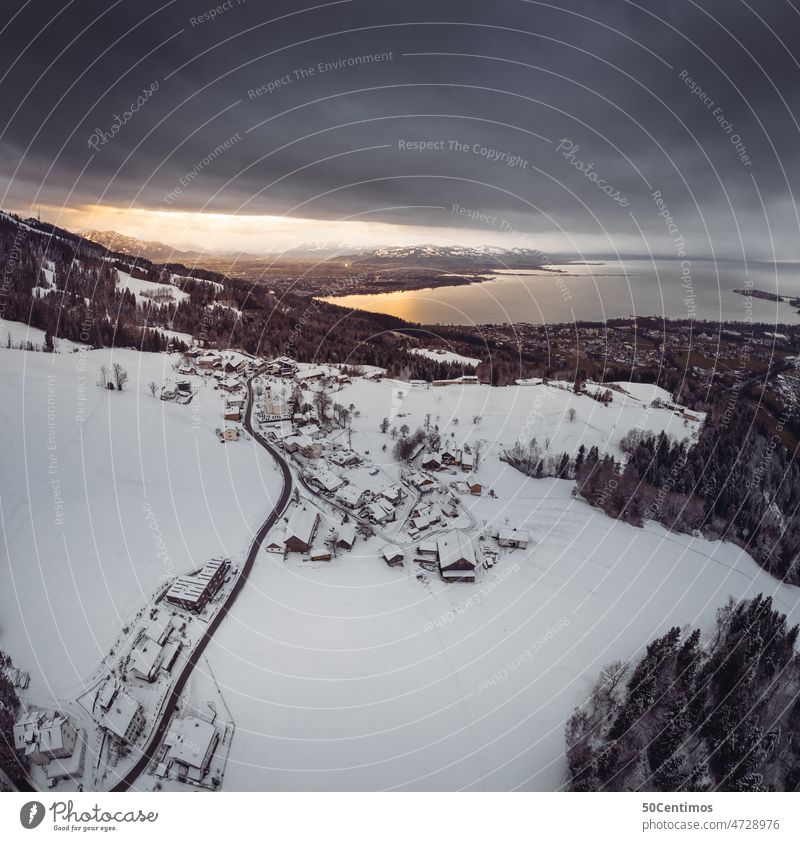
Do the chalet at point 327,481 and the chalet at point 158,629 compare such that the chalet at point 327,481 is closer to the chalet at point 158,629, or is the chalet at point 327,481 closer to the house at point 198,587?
the house at point 198,587

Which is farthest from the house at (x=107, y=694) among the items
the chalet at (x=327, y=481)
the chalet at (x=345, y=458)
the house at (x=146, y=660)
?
the chalet at (x=345, y=458)

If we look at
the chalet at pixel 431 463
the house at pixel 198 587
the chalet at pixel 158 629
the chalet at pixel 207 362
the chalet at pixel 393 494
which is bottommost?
the chalet at pixel 158 629

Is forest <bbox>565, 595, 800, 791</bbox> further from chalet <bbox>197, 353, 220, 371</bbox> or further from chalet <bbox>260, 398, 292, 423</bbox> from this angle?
chalet <bbox>197, 353, 220, 371</bbox>

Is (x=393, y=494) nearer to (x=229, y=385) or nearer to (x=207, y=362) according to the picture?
(x=229, y=385)

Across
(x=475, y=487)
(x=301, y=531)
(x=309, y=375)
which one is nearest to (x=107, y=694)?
(x=301, y=531)
